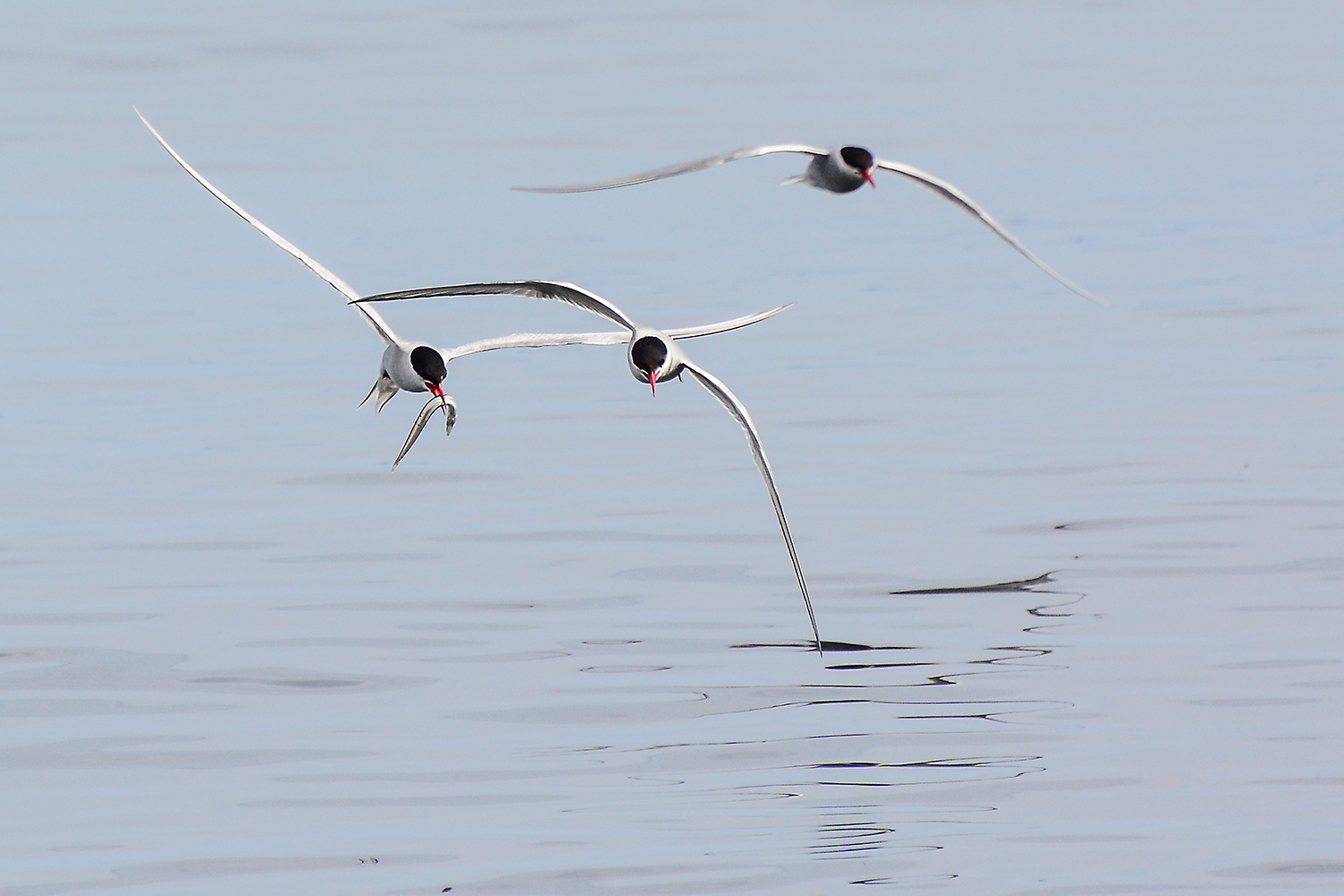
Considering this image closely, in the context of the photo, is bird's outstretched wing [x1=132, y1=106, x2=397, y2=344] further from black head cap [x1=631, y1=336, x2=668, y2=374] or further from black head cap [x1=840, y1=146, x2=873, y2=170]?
black head cap [x1=840, y1=146, x2=873, y2=170]

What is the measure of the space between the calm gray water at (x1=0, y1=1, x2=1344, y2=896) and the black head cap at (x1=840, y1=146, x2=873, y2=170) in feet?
11.1

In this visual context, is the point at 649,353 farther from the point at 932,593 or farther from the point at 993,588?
the point at 993,588

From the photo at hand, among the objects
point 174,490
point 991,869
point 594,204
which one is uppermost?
point 594,204

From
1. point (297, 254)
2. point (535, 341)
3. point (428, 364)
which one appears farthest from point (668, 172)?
point (297, 254)

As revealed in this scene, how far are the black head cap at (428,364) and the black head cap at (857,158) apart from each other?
153 inches

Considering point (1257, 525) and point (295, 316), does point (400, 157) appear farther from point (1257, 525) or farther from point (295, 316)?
point (1257, 525)

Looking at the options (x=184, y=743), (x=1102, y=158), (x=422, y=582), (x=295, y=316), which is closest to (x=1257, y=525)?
(x=422, y=582)

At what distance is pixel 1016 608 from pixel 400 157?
49.3 metres

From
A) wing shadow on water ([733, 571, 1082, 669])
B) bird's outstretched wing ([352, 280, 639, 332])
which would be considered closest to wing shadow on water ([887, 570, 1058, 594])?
wing shadow on water ([733, 571, 1082, 669])

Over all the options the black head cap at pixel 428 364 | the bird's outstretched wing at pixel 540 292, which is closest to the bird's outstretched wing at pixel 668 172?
the bird's outstretched wing at pixel 540 292

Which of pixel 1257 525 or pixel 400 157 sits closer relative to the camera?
pixel 1257 525

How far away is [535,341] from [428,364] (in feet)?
3.93

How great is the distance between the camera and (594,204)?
5656 cm

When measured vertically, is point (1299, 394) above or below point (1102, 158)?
below
